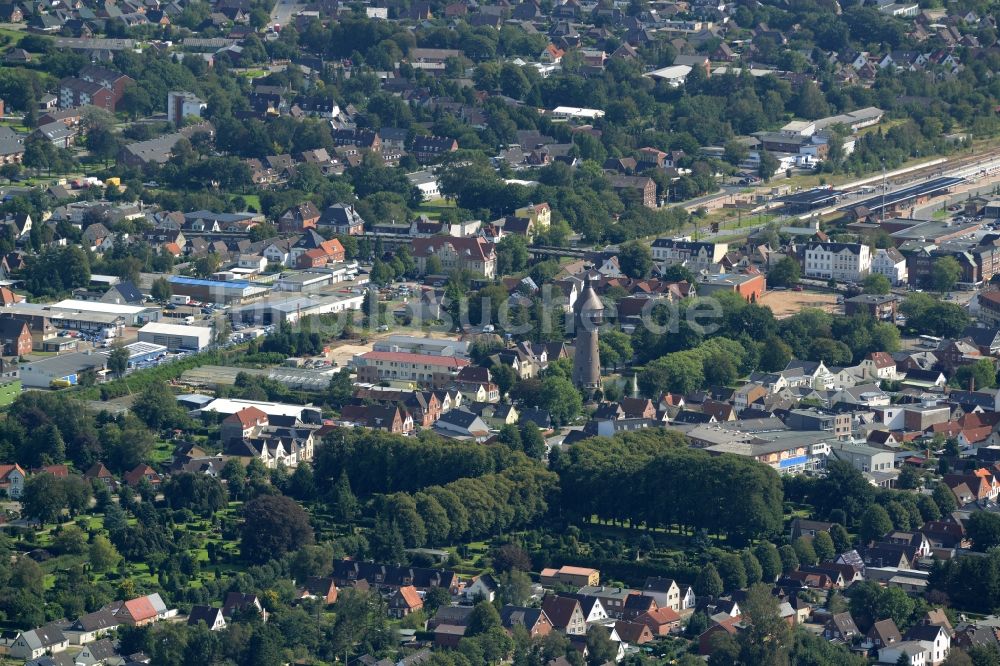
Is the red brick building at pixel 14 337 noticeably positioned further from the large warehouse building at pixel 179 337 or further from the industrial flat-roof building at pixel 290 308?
the industrial flat-roof building at pixel 290 308

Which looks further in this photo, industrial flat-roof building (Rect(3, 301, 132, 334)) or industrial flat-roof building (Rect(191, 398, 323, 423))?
industrial flat-roof building (Rect(3, 301, 132, 334))

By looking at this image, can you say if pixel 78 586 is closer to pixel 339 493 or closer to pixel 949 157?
pixel 339 493

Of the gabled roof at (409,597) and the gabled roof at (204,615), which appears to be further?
the gabled roof at (409,597)

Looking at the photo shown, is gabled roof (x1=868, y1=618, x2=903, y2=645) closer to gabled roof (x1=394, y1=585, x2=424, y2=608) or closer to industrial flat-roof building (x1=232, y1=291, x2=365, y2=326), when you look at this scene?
gabled roof (x1=394, y1=585, x2=424, y2=608)

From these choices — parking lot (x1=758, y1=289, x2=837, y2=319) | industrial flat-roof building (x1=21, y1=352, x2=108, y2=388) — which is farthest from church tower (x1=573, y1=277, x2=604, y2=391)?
industrial flat-roof building (x1=21, y1=352, x2=108, y2=388)

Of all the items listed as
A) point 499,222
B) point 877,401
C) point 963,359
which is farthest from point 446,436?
point 499,222

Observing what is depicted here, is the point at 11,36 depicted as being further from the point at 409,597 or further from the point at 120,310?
the point at 409,597

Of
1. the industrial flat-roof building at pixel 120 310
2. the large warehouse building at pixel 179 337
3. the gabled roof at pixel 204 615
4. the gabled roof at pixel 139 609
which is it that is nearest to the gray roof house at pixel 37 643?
the gabled roof at pixel 139 609
